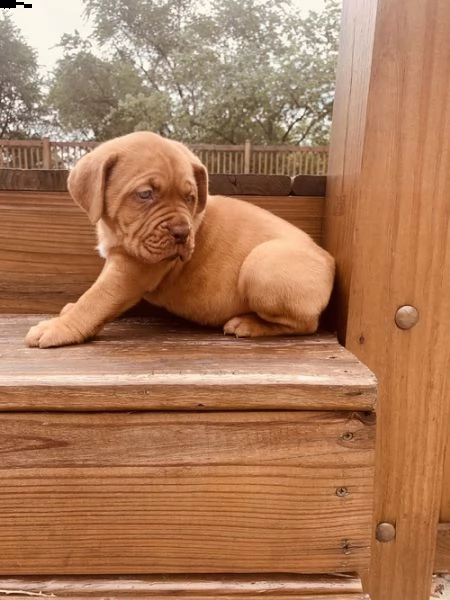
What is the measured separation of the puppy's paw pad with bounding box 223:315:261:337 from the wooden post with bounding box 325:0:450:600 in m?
0.20

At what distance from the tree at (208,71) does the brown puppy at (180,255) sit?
0.39 meters

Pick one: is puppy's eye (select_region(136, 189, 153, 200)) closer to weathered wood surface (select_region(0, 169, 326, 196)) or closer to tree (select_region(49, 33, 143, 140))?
weathered wood surface (select_region(0, 169, 326, 196))

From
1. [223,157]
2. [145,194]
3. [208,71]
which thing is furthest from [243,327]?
[208,71]

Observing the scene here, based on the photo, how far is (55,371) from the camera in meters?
0.91

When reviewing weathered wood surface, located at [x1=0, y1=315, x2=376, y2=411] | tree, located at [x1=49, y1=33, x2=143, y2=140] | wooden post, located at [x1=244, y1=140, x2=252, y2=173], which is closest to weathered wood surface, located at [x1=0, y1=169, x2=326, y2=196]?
wooden post, located at [x1=244, y1=140, x2=252, y2=173]

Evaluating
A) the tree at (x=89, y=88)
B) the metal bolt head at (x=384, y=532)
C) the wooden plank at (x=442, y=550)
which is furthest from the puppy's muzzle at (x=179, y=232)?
the wooden plank at (x=442, y=550)

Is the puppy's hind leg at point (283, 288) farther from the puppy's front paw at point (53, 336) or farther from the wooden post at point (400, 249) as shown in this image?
the puppy's front paw at point (53, 336)

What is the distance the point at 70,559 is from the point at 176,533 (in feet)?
0.60

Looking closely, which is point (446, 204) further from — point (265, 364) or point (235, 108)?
point (235, 108)

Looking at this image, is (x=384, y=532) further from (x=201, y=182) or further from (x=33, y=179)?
(x=33, y=179)

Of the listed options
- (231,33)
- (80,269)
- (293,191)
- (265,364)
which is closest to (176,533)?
(265,364)

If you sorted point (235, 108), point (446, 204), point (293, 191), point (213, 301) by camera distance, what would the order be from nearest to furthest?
point (446, 204) < point (213, 301) < point (293, 191) < point (235, 108)

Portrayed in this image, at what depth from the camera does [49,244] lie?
143 cm

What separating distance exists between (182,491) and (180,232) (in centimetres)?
52
